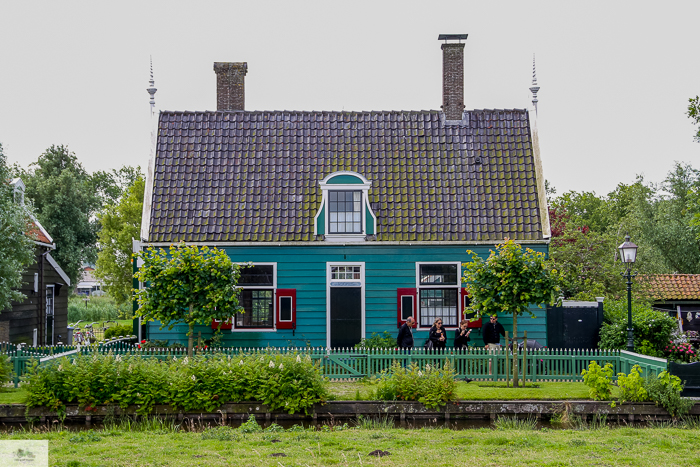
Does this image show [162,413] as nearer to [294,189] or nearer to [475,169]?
[294,189]

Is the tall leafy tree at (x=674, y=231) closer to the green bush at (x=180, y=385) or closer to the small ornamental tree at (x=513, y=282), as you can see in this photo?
the small ornamental tree at (x=513, y=282)

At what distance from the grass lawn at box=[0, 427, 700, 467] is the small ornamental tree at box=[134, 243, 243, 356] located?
16.5 ft

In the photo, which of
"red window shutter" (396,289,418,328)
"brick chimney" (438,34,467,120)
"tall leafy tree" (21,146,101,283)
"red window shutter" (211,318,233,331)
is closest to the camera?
"red window shutter" (211,318,233,331)

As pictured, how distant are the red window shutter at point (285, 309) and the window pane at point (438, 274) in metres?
3.49

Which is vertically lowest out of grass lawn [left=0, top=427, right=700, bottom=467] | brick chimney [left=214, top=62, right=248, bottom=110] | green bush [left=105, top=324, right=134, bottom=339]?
grass lawn [left=0, top=427, right=700, bottom=467]

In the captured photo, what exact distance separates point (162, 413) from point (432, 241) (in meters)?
8.80

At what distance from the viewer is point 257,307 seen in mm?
18453

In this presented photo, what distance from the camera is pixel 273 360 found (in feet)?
41.2

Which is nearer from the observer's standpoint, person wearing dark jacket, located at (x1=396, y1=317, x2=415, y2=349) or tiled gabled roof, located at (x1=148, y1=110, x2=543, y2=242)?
person wearing dark jacket, located at (x1=396, y1=317, x2=415, y2=349)

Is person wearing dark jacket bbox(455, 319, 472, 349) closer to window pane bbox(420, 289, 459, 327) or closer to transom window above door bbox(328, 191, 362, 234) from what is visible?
window pane bbox(420, 289, 459, 327)

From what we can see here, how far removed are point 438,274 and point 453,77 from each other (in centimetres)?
622

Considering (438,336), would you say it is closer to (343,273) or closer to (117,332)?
(343,273)

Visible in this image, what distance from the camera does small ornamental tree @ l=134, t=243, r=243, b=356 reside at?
1580 cm

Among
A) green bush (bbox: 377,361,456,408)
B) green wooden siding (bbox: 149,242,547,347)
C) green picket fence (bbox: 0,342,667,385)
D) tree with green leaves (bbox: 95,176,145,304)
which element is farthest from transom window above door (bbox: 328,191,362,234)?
tree with green leaves (bbox: 95,176,145,304)
